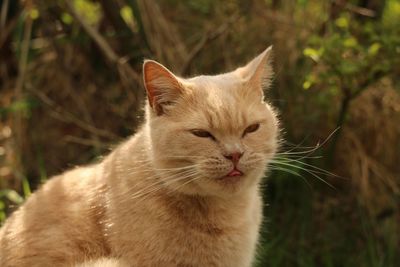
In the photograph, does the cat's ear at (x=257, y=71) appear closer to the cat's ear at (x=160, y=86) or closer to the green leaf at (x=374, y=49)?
the cat's ear at (x=160, y=86)

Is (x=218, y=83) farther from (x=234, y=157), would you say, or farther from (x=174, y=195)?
(x=174, y=195)

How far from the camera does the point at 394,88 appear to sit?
Answer: 13.3 ft

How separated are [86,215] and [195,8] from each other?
211 centimetres

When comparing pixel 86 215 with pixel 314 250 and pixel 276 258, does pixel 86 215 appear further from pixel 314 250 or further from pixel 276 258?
pixel 314 250

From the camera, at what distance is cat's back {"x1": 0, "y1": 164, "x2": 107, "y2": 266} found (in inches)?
103

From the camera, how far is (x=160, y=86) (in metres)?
2.64

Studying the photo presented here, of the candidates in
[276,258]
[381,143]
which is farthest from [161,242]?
[381,143]

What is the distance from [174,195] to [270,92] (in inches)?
67.3

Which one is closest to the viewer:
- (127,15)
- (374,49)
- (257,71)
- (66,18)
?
(257,71)

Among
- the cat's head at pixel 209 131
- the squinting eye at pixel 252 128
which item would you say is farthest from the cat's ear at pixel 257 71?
the squinting eye at pixel 252 128

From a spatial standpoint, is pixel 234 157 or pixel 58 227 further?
pixel 58 227

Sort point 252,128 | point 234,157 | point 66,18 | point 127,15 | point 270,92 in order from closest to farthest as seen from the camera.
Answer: point 234,157 < point 252,128 < point 270,92 < point 66,18 < point 127,15

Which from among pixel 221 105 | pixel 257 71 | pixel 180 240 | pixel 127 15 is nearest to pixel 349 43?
pixel 257 71

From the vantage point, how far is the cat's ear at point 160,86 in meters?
2.58
